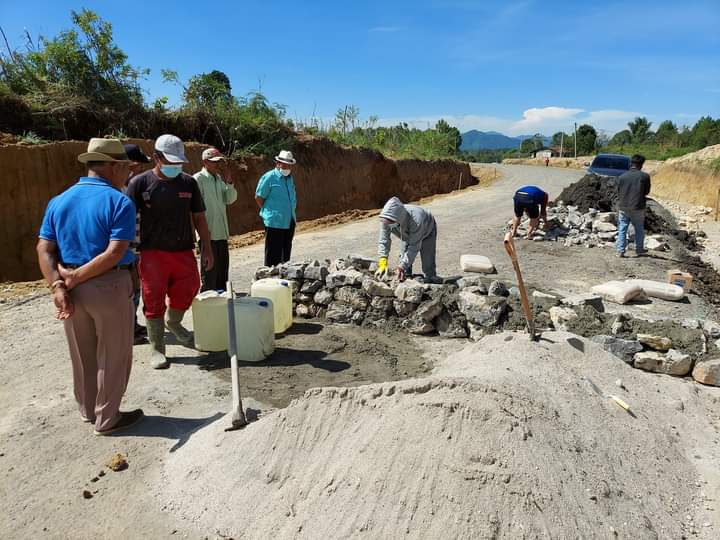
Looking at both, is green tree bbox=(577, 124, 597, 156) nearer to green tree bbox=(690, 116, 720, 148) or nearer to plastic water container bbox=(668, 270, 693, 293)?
green tree bbox=(690, 116, 720, 148)

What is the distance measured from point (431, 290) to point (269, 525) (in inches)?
132

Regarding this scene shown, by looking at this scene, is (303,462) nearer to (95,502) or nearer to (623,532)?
(95,502)

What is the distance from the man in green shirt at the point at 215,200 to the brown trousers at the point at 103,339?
78.9 inches

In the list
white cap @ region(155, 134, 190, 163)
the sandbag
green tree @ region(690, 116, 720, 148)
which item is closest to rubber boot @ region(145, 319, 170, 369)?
white cap @ region(155, 134, 190, 163)

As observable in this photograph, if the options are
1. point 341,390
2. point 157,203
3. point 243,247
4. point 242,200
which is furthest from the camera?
point 242,200

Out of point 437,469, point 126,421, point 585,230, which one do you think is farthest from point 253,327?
point 585,230

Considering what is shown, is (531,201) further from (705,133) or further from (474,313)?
(705,133)

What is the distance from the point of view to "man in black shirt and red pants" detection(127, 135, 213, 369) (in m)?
4.23

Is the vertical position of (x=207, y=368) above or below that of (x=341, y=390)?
below

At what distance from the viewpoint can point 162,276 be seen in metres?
4.35

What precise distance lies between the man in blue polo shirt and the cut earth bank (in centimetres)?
39

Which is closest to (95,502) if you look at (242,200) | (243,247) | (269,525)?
(269,525)

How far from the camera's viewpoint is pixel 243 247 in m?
10.5

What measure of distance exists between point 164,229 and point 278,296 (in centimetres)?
135
